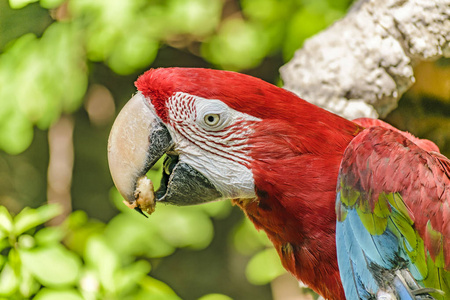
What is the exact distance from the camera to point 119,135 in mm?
848

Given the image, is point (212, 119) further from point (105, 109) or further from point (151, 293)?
point (105, 109)

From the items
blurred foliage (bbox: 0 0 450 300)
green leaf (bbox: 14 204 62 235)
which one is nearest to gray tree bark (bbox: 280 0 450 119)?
blurred foliage (bbox: 0 0 450 300)

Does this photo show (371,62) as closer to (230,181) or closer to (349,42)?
(349,42)

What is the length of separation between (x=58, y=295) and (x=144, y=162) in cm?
76

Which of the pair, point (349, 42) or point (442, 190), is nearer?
point (442, 190)

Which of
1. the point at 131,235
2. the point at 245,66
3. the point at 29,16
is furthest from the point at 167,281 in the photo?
the point at 29,16

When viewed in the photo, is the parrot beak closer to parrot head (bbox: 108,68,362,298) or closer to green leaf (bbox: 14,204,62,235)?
parrot head (bbox: 108,68,362,298)

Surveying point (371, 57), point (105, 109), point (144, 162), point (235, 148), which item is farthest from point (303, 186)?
point (105, 109)

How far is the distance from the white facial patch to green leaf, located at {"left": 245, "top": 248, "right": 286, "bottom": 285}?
35.4 inches

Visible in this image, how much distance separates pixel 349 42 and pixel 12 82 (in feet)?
3.61

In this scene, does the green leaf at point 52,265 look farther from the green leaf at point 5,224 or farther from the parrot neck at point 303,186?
the parrot neck at point 303,186

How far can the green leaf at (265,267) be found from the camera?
1.67 meters

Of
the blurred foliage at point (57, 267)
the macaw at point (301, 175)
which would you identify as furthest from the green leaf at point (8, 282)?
the macaw at point (301, 175)

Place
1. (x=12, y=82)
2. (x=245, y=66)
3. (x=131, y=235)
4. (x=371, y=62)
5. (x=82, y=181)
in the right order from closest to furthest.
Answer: (x=371, y=62) < (x=12, y=82) < (x=131, y=235) < (x=245, y=66) < (x=82, y=181)
